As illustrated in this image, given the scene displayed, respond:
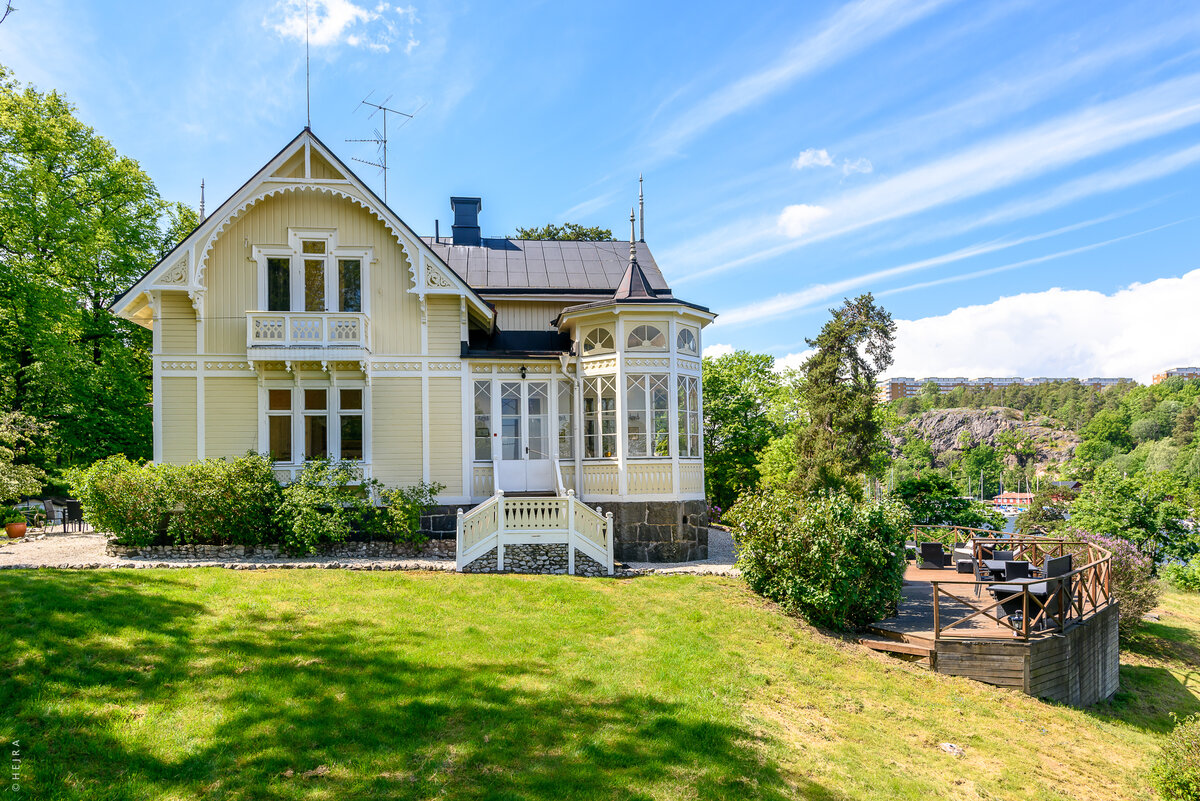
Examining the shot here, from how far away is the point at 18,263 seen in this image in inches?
824

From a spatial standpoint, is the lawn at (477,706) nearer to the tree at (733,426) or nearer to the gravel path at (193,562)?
the gravel path at (193,562)

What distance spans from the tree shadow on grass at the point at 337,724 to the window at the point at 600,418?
821cm

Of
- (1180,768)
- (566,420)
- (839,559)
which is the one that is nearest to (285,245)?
(566,420)

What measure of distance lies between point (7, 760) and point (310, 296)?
12.1 meters

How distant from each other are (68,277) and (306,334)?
14.2 m

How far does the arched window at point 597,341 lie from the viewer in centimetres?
1599

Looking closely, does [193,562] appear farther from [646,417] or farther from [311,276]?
[646,417]

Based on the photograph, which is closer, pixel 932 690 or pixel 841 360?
pixel 932 690

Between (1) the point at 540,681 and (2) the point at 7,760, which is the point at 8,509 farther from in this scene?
(1) the point at 540,681

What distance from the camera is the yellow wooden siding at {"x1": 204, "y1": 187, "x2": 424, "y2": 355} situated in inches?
601

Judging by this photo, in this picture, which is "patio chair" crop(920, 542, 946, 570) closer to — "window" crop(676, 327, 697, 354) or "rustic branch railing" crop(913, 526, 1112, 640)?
"rustic branch railing" crop(913, 526, 1112, 640)

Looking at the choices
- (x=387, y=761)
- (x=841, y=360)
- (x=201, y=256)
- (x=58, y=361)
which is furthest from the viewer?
(x=841, y=360)

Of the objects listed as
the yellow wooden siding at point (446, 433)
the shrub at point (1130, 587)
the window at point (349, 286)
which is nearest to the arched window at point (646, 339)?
the yellow wooden siding at point (446, 433)

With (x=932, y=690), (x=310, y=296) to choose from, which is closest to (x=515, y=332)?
(x=310, y=296)
